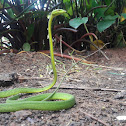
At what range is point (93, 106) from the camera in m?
1.58

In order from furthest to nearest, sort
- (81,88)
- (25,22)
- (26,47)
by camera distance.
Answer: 1. (26,47)
2. (25,22)
3. (81,88)

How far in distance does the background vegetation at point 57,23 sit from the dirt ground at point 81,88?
462mm

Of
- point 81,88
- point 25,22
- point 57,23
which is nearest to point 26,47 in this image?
point 25,22

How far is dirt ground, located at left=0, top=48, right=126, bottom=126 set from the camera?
133 cm

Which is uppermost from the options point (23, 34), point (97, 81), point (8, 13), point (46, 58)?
point (8, 13)

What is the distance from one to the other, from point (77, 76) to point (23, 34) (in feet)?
5.89

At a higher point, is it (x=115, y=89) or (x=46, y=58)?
(x=46, y=58)

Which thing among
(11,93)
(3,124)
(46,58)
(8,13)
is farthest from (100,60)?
(3,124)

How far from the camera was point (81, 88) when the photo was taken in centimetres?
213

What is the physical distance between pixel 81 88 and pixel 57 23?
273 centimetres

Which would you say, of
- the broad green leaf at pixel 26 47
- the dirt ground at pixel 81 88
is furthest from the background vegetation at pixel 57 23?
the dirt ground at pixel 81 88

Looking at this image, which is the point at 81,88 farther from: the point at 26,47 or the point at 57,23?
the point at 57,23

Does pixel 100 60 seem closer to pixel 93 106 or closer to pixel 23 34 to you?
pixel 23 34

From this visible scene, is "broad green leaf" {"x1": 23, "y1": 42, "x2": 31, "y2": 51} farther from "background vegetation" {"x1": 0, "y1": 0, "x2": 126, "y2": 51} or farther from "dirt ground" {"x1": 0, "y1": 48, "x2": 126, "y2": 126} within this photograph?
"dirt ground" {"x1": 0, "y1": 48, "x2": 126, "y2": 126}
